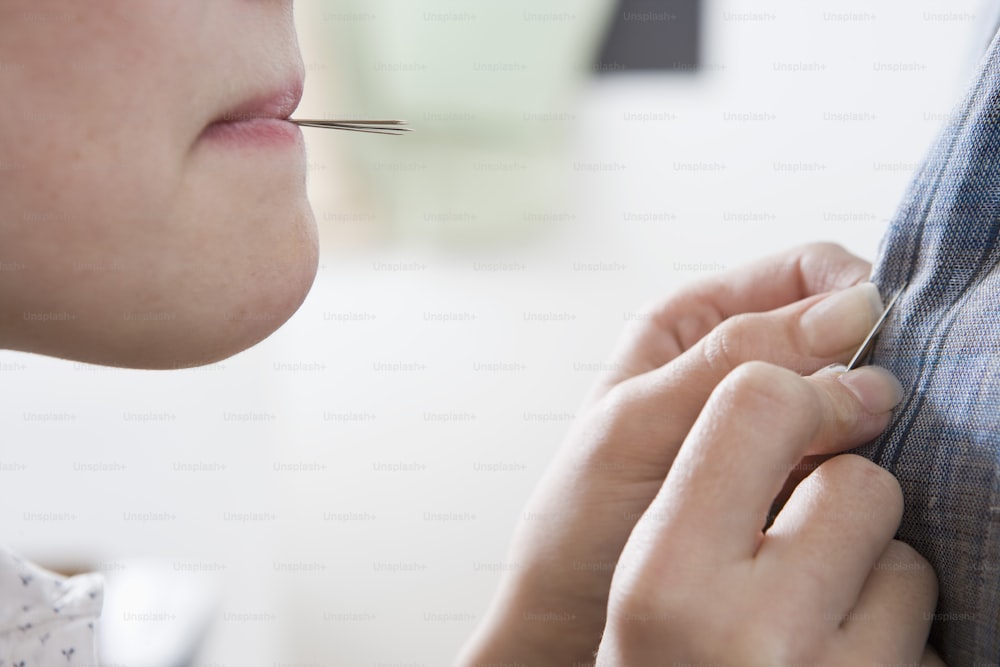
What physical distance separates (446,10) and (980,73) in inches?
77.0

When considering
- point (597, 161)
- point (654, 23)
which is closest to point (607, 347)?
point (597, 161)

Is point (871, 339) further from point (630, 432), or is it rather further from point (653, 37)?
point (653, 37)

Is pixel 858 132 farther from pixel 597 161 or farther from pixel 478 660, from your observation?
pixel 478 660

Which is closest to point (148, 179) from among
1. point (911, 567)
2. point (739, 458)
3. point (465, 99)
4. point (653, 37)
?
point (739, 458)

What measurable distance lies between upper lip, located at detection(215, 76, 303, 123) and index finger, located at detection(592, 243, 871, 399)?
36 cm

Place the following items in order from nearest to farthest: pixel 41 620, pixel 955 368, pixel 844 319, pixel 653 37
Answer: pixel 955 368 < pixel 844 319 < pixel 41 620 < pixel 653 37

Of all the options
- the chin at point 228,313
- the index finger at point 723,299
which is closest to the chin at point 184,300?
the chin at point 228,313

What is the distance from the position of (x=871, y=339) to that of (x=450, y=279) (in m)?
1.96

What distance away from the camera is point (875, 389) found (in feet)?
1.60

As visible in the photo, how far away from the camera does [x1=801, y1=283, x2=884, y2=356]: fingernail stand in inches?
21.7

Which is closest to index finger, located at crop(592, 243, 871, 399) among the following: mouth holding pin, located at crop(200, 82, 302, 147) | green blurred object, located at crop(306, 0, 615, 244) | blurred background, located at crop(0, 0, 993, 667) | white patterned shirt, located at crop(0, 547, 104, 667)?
mouth holding pin, located at crop(200, 82, 302, 147)

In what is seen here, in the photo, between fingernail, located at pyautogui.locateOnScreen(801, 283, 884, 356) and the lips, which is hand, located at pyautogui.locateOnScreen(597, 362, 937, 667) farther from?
the lips

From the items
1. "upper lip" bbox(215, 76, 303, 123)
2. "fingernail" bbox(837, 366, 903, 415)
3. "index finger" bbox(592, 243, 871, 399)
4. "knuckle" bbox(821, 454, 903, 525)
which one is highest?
"upper lip" bbox(215, 76, 303, 123)

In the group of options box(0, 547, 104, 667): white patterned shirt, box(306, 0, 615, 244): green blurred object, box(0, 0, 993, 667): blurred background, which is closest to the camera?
box(0, 547, 104, 667): white patterned shirt
